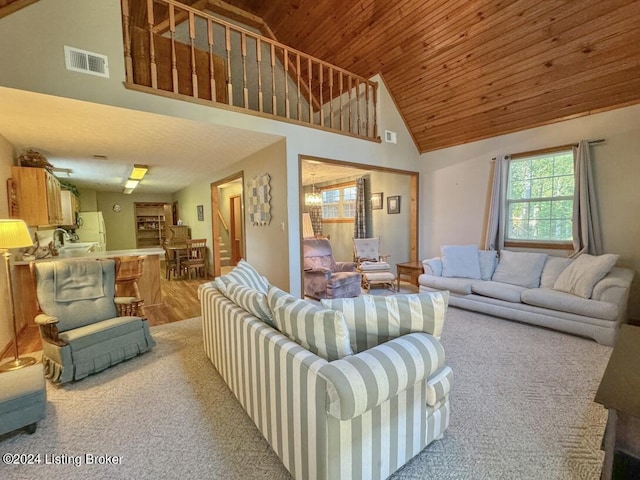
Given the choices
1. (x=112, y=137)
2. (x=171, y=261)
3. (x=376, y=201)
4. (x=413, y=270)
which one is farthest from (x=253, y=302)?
(x=171, y=261)

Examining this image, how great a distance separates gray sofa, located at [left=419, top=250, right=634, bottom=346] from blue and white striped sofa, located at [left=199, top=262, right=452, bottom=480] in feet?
7.78

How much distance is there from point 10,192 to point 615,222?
7211 millimetres

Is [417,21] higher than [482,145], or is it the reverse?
[417,21]

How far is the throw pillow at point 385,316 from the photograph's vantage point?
4.86 feet

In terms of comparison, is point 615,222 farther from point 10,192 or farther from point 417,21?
point 10,192

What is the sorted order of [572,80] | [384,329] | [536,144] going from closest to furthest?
[384,329]
[572,80]
[536,144]

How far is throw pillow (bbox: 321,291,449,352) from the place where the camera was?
1480mm

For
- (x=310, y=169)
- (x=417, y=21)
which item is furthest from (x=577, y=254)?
(x=310, y=169)

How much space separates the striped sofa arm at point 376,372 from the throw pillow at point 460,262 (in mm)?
3149

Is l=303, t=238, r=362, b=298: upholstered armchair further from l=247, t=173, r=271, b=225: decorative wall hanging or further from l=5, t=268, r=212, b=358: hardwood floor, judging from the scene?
l=5, t=268, r=212, b=358: hardwood floor

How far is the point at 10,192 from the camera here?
3234 millimetres

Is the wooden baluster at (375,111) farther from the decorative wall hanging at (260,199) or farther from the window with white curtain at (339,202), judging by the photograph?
the window with white curtain at (339,202)

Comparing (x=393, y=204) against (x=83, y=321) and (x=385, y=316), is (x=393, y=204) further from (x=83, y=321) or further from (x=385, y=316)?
(x=83, y=321)

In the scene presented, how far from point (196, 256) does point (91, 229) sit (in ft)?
9.48
